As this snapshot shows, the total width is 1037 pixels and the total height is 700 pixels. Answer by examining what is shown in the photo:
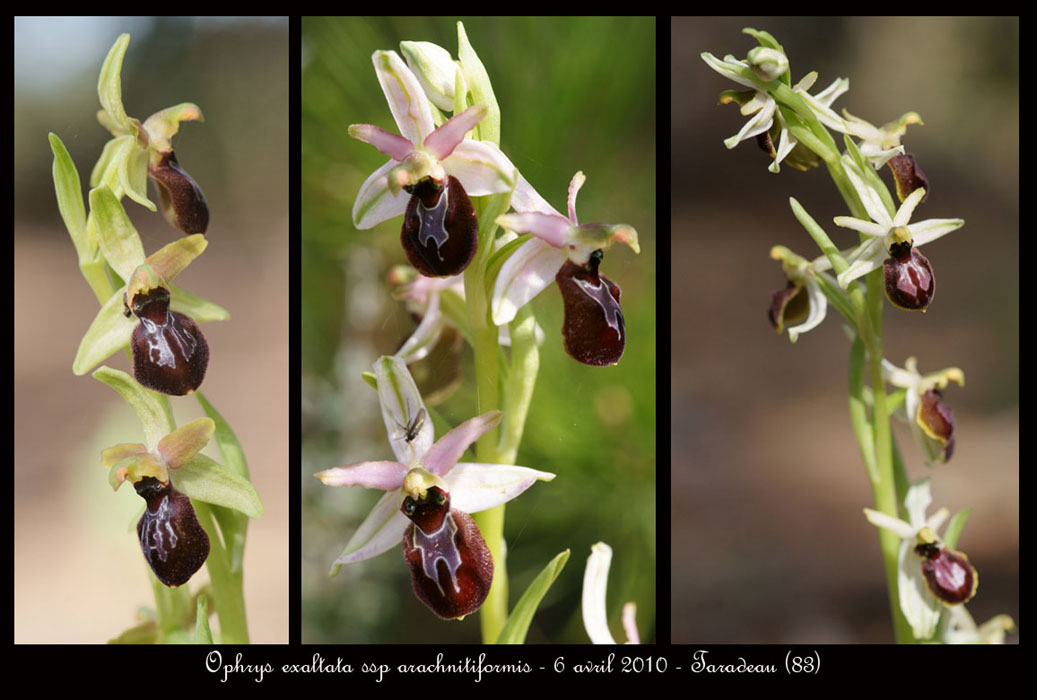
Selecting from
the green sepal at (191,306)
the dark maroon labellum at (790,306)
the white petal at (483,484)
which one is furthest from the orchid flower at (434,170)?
the dark maroon labellum at (790,306)

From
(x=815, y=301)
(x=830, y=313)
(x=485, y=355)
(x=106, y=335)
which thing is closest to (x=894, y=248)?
(x=815, y=301)

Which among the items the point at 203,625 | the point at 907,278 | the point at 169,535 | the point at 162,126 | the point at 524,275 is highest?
the point at 162,126

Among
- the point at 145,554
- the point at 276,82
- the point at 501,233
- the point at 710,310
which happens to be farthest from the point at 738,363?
the point at 145,554

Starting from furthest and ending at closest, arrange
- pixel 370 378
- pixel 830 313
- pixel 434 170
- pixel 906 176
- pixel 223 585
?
1. pixel 830 313
2. pixel 906 176
3. pixel 223 585
4. pixel 370 378
5. pixel 434 170

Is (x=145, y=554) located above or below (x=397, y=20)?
below

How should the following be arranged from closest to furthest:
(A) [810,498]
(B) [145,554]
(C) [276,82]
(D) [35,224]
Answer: (B) [145,554], (C) [276,82], (D) [35,224], (A) [810,498]

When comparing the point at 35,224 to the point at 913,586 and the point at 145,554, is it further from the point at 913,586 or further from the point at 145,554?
the point at 913,586

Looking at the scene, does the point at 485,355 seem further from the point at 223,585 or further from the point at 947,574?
the point at 947,574
